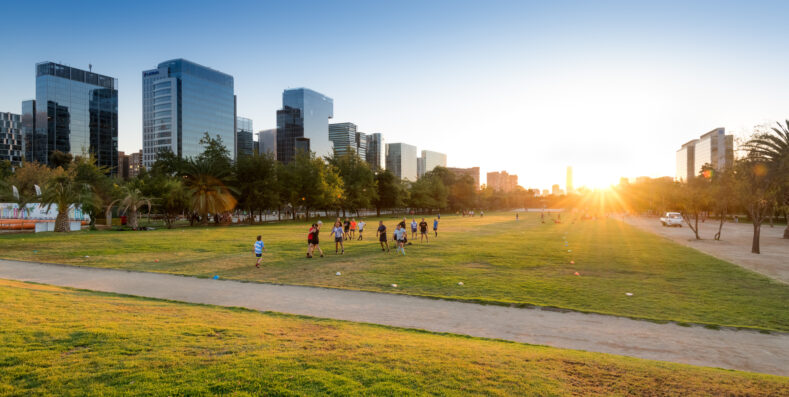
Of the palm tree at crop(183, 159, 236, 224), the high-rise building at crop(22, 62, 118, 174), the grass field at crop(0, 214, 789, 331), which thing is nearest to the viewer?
the grass field at crop(0, 214, 789, 331)

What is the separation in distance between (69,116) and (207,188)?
170975mm

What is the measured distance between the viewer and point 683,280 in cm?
1527

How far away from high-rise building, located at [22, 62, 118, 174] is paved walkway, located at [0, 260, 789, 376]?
609 ft

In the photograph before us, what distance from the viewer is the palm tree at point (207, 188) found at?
160ft

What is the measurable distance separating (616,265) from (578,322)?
35.2ft

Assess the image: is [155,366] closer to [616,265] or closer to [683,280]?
[683,280]

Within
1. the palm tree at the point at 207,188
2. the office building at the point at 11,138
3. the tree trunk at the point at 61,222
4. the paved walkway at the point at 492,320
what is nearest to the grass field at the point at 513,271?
the paved walkway at the point at 492,320

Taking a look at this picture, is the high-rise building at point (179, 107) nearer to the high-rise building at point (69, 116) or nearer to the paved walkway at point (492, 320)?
the high-rise building at point (69, 116)

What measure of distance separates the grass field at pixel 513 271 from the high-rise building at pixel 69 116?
17484 cm

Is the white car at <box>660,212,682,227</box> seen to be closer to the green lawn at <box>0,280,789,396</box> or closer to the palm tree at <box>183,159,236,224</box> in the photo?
the green lawn at <box>0,280,789,396</box>

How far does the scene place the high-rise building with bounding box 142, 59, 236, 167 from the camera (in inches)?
6417

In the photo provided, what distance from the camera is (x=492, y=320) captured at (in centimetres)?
1004

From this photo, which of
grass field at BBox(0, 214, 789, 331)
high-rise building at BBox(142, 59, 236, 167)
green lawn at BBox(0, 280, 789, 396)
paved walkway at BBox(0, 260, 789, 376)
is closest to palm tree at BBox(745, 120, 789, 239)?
grass field at BBox(0, 214, 789, 331)

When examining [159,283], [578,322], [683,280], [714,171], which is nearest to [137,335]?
[159,283]
